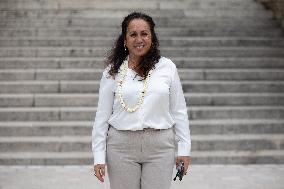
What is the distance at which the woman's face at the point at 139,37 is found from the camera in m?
3.01

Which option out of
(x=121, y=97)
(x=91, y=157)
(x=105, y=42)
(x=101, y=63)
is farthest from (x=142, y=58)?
(x=105, y=42)

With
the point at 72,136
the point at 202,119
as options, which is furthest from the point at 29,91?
the point at 202,119

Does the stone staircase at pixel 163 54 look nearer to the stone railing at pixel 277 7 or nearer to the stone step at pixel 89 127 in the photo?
the stone step at pixel 89 127

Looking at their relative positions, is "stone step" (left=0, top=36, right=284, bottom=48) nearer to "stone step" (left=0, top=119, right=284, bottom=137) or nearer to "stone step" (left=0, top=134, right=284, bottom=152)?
"stone step" (left=0, top=119, right=284, bottom=137)

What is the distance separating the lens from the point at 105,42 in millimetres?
10180

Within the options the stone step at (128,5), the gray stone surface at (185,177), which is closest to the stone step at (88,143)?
the gray stone surface at (185,177)

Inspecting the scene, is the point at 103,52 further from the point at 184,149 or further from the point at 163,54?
the point at 184,149

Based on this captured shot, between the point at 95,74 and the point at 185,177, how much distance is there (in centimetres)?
317

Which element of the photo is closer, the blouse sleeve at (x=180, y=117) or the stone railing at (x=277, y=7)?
the blouse sleeve at (x=180, y=117)

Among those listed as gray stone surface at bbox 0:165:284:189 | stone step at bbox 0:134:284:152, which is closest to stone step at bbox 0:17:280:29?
stone step at bbox 0:134:284:152

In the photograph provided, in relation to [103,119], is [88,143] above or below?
below

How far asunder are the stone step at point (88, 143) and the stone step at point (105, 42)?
9.72 ft

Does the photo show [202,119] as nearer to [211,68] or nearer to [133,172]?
[211,68]

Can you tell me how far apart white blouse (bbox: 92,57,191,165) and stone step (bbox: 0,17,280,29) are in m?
8.13
